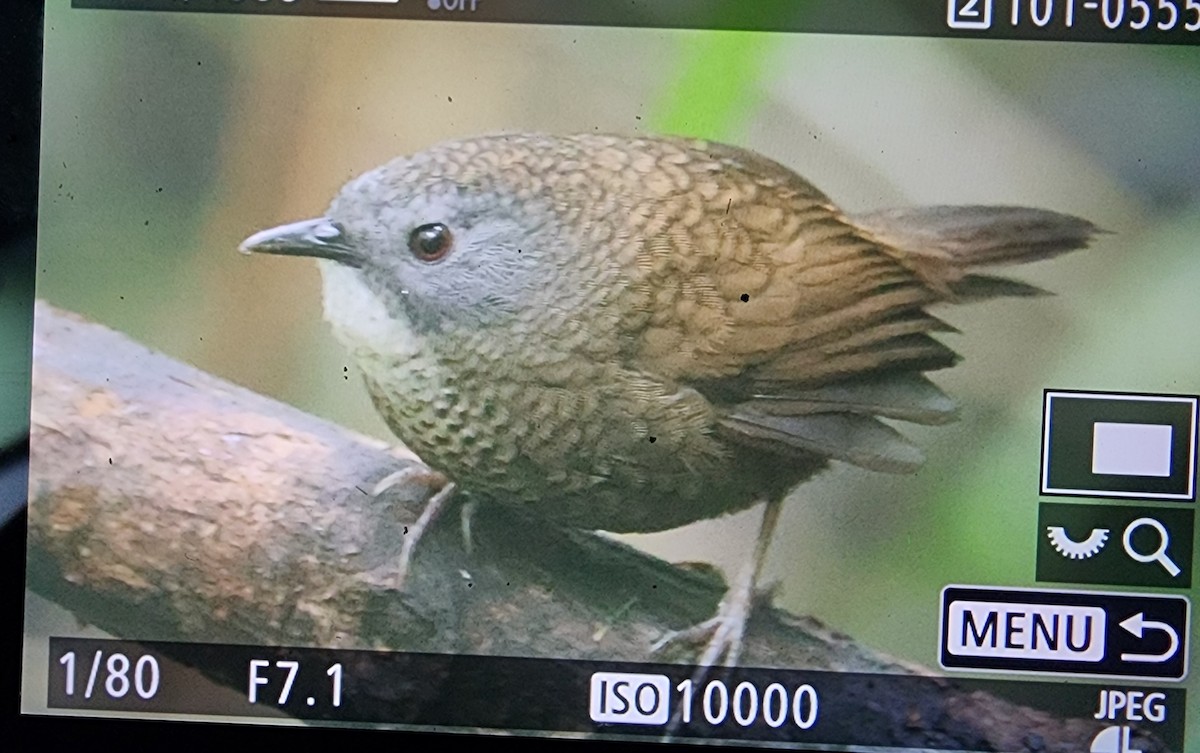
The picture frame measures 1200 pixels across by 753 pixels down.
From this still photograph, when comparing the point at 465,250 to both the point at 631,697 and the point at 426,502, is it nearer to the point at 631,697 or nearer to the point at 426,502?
the point at 426,502

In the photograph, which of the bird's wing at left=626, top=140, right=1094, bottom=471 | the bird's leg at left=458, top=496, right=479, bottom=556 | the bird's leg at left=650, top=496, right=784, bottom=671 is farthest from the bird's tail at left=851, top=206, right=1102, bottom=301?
the bird's leg at left=458, top=496, right=479, bottom=556

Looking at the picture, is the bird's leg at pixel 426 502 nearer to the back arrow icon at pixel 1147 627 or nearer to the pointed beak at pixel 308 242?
the pointed beak at pixel 308 242

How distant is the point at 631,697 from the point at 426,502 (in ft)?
0.79

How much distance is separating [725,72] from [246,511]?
21.4 inches

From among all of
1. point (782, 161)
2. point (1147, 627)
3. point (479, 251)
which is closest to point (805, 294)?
point (782, 161)

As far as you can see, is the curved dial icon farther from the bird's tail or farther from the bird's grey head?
the bird's grey head

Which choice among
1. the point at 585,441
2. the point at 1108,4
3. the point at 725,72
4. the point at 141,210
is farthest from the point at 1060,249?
the point at 141,210

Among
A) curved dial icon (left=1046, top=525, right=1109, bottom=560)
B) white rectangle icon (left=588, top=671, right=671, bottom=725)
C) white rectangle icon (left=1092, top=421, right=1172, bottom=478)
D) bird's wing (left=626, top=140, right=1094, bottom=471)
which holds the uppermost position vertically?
bird's wing (left=626, top=140, right=1094, bottom=471)

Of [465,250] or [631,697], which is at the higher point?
[465,250]

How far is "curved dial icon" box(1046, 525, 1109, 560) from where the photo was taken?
3.52 ft

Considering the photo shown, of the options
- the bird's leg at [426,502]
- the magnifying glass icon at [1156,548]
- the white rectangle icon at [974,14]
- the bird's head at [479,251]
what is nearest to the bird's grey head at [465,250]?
the bird's head at [479,251]

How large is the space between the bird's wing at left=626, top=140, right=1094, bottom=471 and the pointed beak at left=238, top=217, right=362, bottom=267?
24 centimetres

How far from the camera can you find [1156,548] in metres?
1.07

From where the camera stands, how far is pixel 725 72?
1064mm
